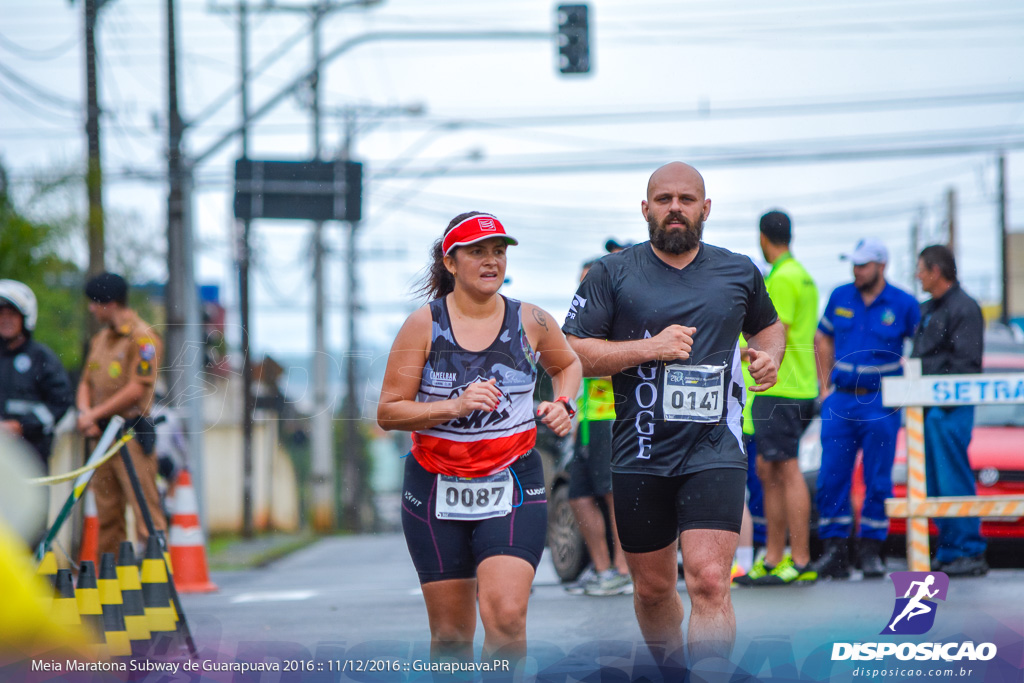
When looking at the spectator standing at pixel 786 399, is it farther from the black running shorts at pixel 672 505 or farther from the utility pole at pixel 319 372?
the utility pole at pixel 319 372

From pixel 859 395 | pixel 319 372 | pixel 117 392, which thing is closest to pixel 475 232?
pixel 859 395

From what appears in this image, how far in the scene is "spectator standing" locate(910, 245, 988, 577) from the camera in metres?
7.05

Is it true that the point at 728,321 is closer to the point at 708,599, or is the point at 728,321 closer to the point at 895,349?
the point at 708,599

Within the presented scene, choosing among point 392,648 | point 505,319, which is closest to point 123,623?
point 392,648

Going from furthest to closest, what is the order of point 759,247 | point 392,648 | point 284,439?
point 284,439, point 759,247, point 392,648

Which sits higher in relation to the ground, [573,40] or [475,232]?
[573,40]

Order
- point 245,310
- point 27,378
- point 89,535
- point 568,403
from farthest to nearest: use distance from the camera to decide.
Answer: point 245,310, point 89,535, point 27,378, point 568,403

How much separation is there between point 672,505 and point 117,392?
164 inches

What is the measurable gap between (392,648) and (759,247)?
10.2 feet

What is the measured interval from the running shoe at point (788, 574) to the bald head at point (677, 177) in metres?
3.13

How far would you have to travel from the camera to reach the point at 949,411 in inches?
283

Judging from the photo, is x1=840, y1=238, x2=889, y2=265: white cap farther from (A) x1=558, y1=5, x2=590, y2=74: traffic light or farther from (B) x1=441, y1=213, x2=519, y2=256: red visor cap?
(B) x1=441, y1=213, x2=519, y2=256: red visor cap

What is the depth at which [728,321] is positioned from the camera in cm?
459

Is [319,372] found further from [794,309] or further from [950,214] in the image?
[794,309]
